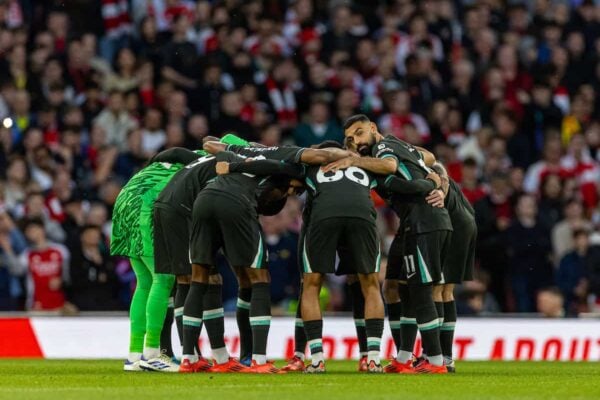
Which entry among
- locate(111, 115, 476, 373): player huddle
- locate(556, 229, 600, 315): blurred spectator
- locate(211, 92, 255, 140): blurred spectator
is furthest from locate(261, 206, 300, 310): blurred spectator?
locate(111, 115, 476, 373): player huddle

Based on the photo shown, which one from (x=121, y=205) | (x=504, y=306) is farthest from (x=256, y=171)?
(x=504, y=306)

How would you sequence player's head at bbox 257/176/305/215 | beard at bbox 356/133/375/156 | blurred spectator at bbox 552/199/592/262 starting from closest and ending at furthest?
player's head at bbox 257/176/305/215 < beard at bbox 356/133/375/156 < blurred spectator at bbox 552/199/592/262

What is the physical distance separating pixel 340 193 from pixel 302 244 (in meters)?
0.62

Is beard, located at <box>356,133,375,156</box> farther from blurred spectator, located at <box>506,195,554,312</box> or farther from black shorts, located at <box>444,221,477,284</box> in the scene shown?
blurred spectator, located at <box>506,195,554,312</box>

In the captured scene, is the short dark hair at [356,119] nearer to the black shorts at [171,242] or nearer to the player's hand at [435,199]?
the player's hand at [435,199]

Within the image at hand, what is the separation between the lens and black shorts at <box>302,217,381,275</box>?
13695mm

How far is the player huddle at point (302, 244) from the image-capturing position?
13734mm

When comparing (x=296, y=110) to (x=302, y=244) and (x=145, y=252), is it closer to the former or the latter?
(x=145, y=252)

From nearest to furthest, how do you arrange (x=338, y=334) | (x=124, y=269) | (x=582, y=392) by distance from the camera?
(x=582, y=392)
(x=338, y=334)
(x=124, y=269)

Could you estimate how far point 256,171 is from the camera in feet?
45.3

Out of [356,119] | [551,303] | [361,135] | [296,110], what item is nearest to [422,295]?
[361,135]

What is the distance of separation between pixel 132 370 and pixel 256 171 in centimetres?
238

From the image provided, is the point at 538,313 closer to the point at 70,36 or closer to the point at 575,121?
the point at 575,121

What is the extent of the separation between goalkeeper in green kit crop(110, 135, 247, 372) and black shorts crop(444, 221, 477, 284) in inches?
90.4
